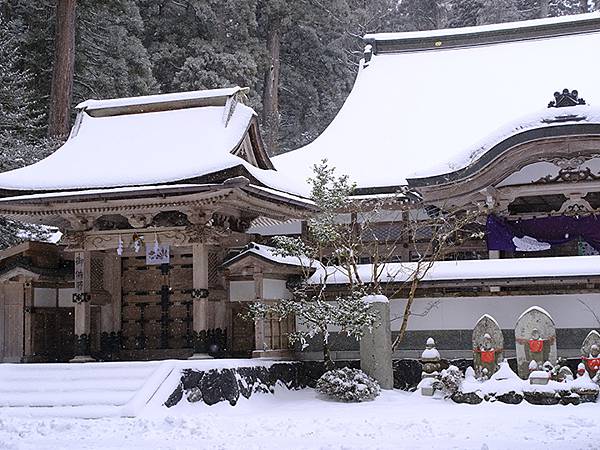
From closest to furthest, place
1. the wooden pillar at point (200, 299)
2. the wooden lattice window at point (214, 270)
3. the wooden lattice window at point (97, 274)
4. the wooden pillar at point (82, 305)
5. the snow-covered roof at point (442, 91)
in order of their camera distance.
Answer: the wooden pillar at point (200, 299)
the wooden pillar at point (82, 305)
the wooden lattice window at point (214, 270)
the wooden lattice window at point (97, 274)
the snow-covered roof at point (442, 91)

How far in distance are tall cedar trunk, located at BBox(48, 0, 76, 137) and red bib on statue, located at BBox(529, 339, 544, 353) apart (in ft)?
54.7

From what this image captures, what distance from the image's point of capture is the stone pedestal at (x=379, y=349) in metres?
14.4

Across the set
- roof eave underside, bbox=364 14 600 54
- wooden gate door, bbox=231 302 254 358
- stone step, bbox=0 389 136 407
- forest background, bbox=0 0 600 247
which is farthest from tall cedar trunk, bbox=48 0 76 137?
stone step, bbox=0 389 136 407

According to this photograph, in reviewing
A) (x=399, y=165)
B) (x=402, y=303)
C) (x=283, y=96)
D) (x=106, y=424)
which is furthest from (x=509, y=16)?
(x=106, y=424)

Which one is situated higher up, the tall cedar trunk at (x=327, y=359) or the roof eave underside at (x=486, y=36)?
the roof eave underside at (x=486, y=36)

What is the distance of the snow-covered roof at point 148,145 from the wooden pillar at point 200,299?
1.53m

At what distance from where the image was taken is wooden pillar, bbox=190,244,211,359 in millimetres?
14695

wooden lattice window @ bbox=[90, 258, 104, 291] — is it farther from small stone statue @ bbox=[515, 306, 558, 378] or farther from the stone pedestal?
small stone statue @ bbox=[515, 306, 558, 378]

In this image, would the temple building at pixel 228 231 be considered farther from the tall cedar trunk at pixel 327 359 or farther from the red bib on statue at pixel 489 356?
the red bib on statue at pixel 489 356

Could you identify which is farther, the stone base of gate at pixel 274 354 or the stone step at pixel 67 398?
the stone base of gate at pixel 274 354

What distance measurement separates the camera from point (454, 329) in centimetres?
1570

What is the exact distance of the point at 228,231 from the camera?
15344 mm

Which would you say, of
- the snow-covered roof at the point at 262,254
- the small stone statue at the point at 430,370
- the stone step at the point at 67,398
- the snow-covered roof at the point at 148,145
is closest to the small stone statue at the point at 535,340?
the small stone statue at the point at 430,370

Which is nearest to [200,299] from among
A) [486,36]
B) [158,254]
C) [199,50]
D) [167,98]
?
[158,254]
